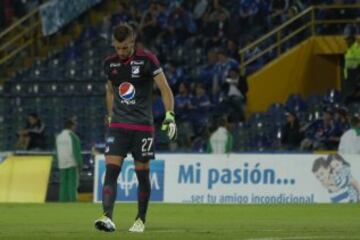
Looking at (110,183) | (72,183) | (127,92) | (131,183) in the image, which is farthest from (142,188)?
(72,183)

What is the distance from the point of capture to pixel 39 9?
34.9 m

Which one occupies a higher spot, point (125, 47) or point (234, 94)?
point (234, 94)

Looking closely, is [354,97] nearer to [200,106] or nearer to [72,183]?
[200,106]

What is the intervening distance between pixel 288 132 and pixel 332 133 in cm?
103

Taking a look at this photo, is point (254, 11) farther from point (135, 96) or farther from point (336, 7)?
point (135, 96)

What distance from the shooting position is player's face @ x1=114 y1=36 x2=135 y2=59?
1345 cm

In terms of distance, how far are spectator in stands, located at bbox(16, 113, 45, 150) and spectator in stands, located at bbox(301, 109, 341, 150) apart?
679 cm

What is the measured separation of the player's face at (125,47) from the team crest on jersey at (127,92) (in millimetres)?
316

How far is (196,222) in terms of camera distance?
15.7 meters

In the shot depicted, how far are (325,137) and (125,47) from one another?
44.7 feet

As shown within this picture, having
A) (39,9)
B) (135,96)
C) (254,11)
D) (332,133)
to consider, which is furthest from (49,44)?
(135,96)

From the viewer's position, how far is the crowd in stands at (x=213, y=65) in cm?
2756

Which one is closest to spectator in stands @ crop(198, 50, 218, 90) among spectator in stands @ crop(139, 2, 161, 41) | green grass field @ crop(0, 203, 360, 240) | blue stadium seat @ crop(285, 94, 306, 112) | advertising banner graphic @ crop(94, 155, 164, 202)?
blue stadium seat @ crop(285, 94, 306, 112)

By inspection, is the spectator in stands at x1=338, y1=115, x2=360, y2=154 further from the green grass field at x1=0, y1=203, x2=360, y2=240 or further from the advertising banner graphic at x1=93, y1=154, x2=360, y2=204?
the green grass field at x1=0, y1=203, x2=360, y2=240
